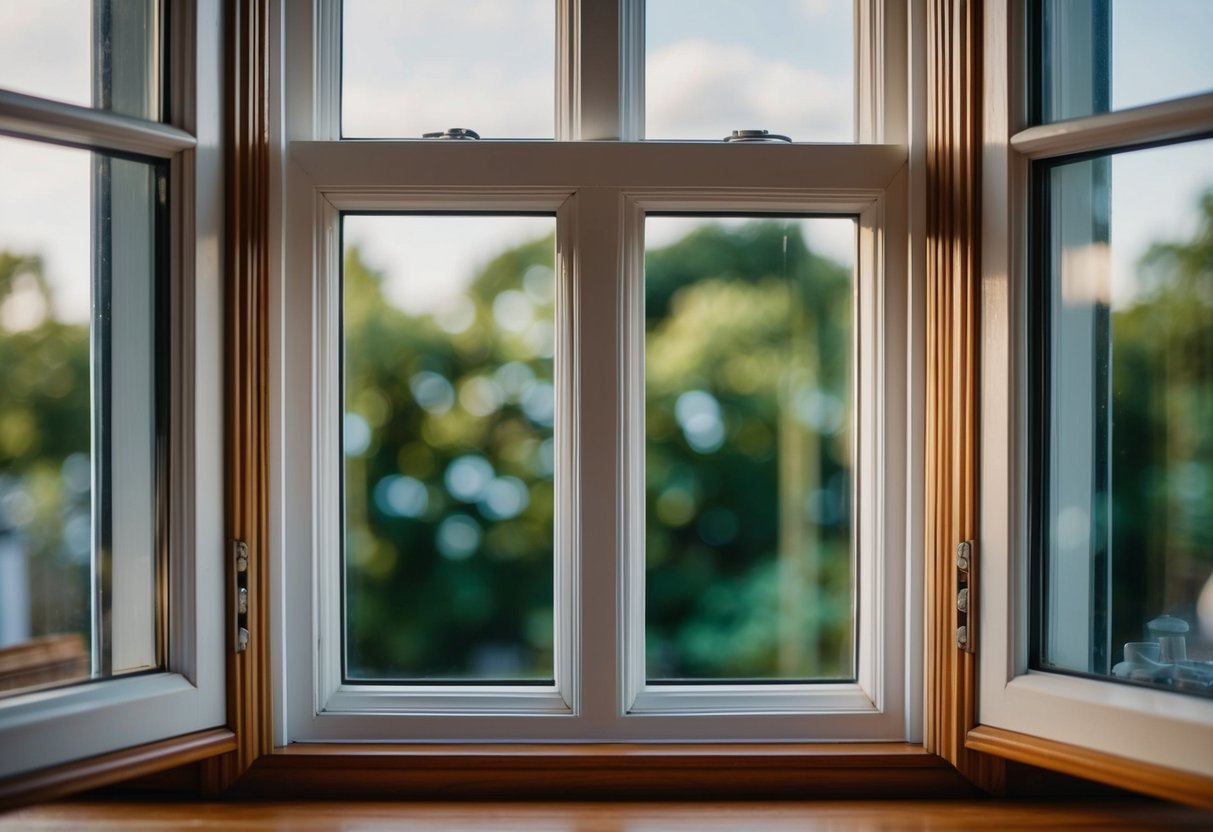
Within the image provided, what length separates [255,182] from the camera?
139 cm

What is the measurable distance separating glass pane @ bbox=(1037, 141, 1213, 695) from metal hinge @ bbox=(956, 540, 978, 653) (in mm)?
101

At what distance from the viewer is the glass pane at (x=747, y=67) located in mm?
1497

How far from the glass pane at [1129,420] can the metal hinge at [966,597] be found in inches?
4.0

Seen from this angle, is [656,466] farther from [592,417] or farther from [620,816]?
[620,816]

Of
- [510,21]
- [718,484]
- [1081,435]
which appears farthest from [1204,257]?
[510,21]

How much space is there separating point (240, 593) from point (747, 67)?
1.23 meters

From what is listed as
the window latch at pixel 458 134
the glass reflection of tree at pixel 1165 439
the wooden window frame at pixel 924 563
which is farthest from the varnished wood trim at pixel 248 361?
the glass reflection of tree at pixel 1165 439

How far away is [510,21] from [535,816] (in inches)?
52.3

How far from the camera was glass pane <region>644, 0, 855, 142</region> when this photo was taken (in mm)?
1497

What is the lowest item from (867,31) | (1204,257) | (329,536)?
(329,536)

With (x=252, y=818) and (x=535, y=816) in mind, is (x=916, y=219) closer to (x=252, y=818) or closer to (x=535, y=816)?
(x=535, y=816)

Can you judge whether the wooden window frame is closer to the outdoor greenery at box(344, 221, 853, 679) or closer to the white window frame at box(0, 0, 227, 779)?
the white window frame at box(0, 0, 227, 779)

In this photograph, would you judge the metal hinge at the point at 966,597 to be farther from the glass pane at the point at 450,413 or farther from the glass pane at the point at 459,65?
the glass pane at the point at 459,65


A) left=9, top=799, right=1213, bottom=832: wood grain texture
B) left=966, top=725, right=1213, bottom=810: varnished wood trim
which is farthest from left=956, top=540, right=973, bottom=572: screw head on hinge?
left=9, top=799, right=1213, bottom=832: wood grain texture
